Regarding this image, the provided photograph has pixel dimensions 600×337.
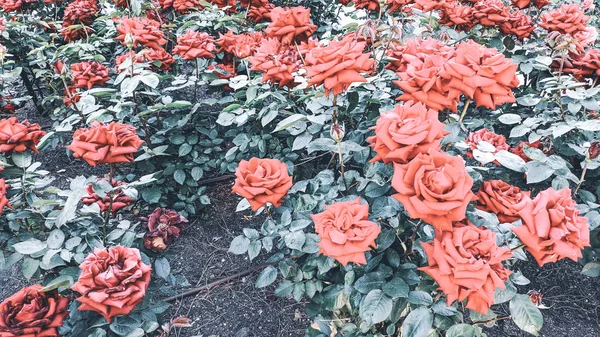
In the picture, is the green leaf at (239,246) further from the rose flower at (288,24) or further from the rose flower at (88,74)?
the rose flower at (88,74)

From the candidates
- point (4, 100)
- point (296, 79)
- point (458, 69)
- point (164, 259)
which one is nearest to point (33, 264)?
point (164, 259)

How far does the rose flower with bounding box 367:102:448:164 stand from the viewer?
0.98 meters

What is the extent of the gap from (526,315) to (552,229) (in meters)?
0.36

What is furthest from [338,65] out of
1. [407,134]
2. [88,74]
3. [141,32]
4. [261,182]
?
[88,74]

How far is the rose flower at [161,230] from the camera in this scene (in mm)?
1537

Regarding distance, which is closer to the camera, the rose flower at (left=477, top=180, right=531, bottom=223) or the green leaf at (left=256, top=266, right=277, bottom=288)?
the rose flower at (left=477, top=180, right=531, bottom=223)

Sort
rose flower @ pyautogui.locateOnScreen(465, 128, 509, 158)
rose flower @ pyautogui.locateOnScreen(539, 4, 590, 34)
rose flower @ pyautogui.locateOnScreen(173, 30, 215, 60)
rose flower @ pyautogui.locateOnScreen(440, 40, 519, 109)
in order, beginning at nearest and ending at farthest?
1. rose flower @ pyautogui.locateOnScreen(440, 40, 519, 109)
2. rose flower @ pyautogui.locateOnScreen(465, 128, 509, 158)
3. rose flower @ pyautogui.locateOnScreen(539, 4, 590, 34)
4. rose flower @ pyautogui.locateOnScreen(173, 30, 215, 60)

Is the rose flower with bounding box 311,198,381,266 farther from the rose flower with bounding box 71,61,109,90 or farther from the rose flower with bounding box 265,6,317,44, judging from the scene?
the rose flower with bounding box 71,61,109,90

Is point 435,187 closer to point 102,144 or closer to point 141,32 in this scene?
point 102,144

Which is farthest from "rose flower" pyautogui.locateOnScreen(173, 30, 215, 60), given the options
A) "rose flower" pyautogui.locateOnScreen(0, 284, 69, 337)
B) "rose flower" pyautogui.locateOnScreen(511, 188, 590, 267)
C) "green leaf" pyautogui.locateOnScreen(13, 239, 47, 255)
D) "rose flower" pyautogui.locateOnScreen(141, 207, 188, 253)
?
"rose flower" pyautogui.locateOnScreen(511, 188, 590, 267)

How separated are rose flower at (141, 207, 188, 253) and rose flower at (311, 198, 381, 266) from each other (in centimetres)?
73

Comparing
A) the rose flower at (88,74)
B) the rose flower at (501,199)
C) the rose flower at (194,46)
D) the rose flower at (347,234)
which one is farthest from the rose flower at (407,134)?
the rose flower at (88,74)

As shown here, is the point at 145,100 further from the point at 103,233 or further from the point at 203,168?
the point at 103,233

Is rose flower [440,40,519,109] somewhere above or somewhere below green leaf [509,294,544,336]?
above
